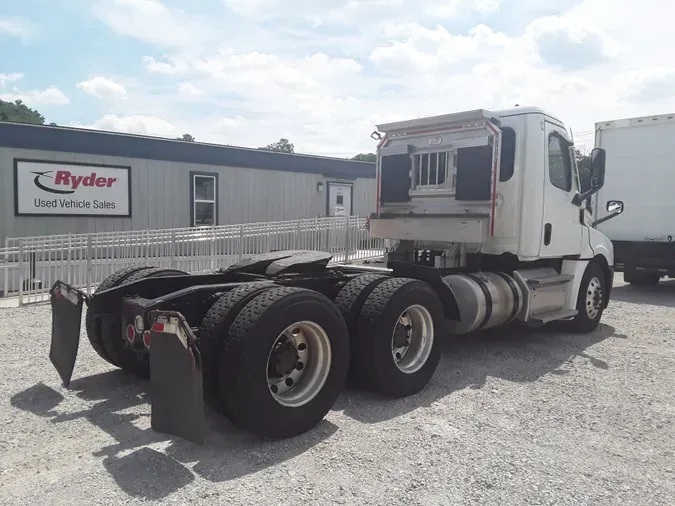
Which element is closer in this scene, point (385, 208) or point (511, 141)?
point (511, 141)

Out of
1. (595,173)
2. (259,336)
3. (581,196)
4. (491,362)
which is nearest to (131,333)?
(259,336)

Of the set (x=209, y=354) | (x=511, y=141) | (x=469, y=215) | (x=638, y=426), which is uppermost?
(x=511, y=141)

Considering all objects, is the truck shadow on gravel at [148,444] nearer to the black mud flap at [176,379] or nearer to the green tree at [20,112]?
the black mud flap at [176,379]

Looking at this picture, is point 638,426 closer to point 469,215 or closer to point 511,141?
point 469,215

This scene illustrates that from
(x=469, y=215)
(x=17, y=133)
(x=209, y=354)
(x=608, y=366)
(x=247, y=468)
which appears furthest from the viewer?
(x=17, y=133)

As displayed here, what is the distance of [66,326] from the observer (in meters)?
4.62

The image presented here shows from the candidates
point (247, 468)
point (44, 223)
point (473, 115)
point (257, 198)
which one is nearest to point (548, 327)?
point (473, 115)

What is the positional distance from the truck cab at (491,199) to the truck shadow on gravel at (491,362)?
444mm

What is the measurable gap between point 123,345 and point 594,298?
255 inches

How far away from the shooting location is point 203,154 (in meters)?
15.2

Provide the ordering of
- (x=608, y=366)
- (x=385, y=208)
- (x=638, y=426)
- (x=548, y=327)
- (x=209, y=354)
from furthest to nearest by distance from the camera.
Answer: (x=548, y=327), (x=385, y=208), (x=608, y=366), (x=638, y=426), (x=209, y=354)

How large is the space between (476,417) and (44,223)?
39.9 ft

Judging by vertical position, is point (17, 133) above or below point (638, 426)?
above

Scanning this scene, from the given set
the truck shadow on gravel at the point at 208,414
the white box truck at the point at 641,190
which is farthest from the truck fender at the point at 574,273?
the white box truck at the point at 641,190
